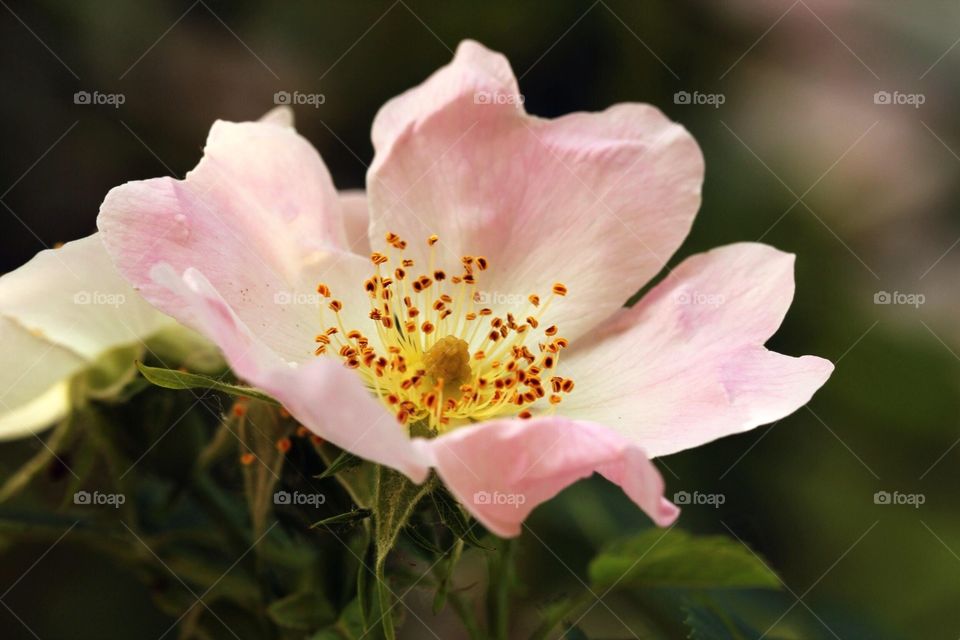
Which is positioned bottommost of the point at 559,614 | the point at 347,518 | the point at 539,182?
the point at 559,614

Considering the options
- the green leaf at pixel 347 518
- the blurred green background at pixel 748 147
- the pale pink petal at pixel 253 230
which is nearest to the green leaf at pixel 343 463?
the green leaf at pixel 347 518

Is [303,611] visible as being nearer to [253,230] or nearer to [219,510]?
[219,510]

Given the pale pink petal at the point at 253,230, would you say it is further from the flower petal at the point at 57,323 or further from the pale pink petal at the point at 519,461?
the pale pink petal at the point at 519,461

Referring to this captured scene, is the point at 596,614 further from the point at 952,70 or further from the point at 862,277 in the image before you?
the point at 952,70

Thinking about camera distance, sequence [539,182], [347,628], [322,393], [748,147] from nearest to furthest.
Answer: [322,393] < [347,628] < [539,182] < [748,147]

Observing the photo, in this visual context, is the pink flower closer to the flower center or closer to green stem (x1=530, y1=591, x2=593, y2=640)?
the flower center

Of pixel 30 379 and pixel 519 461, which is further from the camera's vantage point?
pixel 30 379

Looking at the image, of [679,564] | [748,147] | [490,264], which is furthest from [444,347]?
[748,147]
